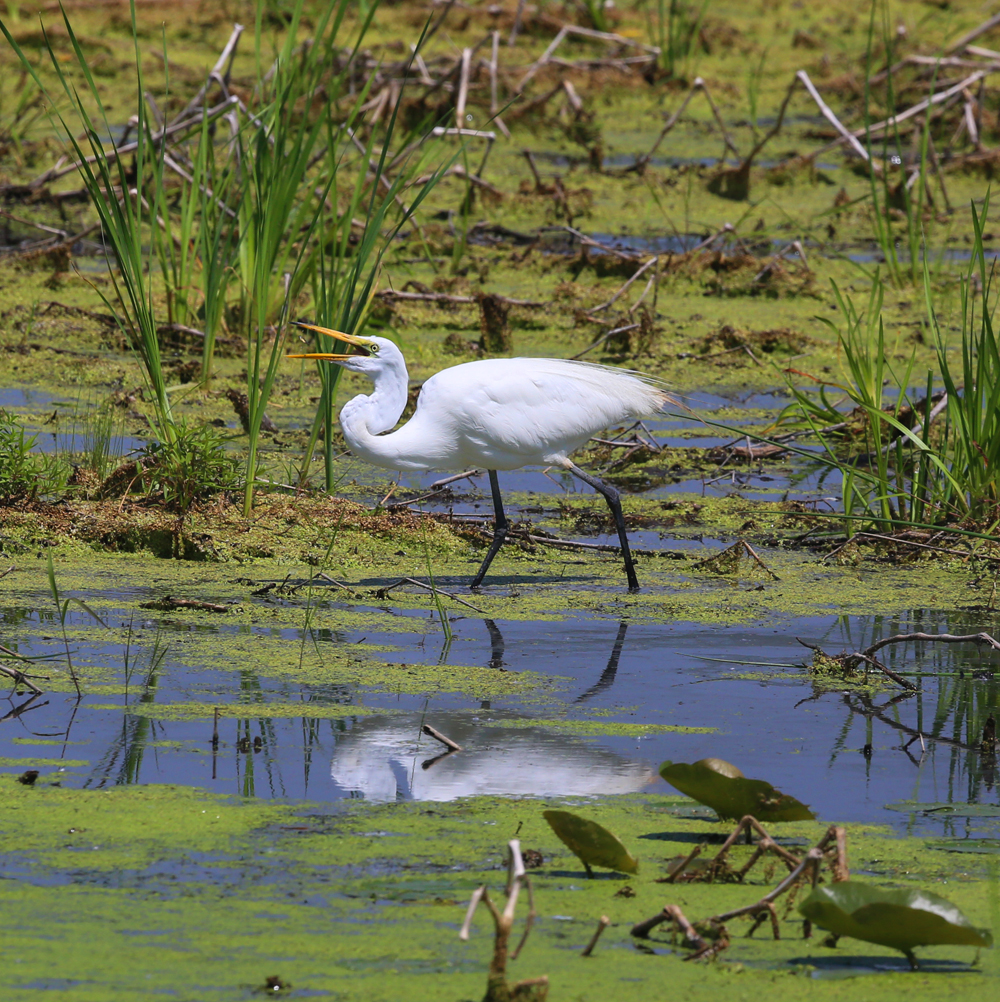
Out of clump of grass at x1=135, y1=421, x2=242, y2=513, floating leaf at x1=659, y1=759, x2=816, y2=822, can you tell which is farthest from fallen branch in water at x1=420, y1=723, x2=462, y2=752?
clump of grass at x1=135, y1=421, x2=242, y2=513

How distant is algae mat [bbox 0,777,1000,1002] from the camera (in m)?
2.53

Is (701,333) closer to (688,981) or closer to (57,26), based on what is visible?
(688,981)

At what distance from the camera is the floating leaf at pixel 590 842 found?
9.46ft

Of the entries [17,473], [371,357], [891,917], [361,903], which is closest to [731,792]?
[891,917]

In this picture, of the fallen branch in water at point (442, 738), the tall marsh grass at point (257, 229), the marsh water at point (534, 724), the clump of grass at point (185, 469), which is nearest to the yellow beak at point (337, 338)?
the tall marsh grass at point (257, 229)

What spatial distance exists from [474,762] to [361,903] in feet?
2.81

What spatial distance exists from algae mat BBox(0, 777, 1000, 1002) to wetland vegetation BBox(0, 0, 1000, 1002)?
0.03 ft

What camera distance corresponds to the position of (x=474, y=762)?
364cm

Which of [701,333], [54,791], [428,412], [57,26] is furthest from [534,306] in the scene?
[57,26]

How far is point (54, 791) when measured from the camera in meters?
3.31

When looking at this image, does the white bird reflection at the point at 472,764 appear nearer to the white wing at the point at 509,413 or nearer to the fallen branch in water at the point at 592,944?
the fallen branch in water at the point at 592,944

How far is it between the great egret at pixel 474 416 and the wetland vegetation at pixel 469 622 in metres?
0.28

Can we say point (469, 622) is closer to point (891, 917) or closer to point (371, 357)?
point (371, 357)

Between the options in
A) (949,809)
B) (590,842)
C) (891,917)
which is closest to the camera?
(891,917)
